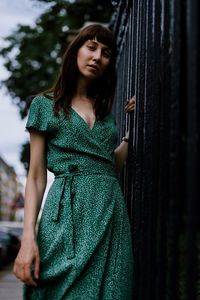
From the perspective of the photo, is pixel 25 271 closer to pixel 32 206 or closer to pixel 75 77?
pixel 32 206

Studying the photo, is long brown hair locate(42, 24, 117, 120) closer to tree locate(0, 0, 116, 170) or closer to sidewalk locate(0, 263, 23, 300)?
sidewalk locate(0, 263, 23, 300)

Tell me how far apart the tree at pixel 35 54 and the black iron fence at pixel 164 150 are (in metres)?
7.93

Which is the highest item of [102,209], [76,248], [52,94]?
[52,94]

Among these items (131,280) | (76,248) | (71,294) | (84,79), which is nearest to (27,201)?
(76,248)

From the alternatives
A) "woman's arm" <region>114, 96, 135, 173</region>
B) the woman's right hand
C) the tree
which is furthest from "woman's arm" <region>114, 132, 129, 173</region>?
the tree

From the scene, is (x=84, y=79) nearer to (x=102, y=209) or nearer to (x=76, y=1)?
(x=102, y=209)

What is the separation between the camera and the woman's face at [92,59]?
213cm

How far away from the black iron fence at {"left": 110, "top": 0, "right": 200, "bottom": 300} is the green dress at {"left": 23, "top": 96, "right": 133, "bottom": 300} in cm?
10

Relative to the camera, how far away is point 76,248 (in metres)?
1.74

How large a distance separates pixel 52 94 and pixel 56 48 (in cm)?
969

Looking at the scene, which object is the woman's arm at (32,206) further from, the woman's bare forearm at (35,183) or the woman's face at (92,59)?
the woman's face at (92,59)

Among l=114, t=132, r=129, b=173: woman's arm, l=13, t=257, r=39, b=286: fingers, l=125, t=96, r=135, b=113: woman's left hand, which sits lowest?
l=13, t=257, r=39, b=286: fingers

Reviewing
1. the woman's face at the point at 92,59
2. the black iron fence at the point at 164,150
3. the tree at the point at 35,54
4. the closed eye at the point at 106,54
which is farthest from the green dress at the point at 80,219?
the tree at the point at 35,54

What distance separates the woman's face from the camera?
213 centimetres
